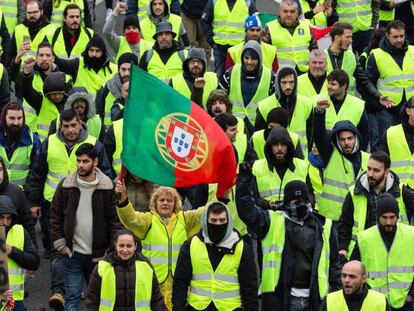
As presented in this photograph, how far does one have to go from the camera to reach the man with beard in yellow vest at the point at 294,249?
15016 mm

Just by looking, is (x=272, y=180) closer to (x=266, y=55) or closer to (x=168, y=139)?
(x=168, y=139)

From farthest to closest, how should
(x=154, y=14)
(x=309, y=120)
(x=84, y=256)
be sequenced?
(x=154, y=14), (x=309, y=120), (x=84, y=256)

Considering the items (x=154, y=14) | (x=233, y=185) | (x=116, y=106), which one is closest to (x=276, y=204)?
(x=233, y=185)

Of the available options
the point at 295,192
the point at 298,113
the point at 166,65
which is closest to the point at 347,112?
the point at 298,113

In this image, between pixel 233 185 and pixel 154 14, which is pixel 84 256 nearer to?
pixel 233 185

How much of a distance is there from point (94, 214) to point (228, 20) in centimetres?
709

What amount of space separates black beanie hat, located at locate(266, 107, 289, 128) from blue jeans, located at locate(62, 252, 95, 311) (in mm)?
2645

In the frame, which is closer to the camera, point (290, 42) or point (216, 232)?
point (216, 232)

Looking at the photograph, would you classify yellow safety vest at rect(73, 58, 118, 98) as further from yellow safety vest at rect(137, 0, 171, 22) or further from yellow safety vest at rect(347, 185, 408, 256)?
yellow safety vest at rect(347, 185, 408, 256)

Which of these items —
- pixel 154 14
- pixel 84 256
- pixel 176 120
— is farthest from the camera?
pixel 154 14

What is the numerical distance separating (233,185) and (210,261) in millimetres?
855

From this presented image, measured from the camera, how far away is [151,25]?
22.3 m

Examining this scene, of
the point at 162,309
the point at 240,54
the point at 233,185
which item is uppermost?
the point at 240,54

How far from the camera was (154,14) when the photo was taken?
72.3 feet
